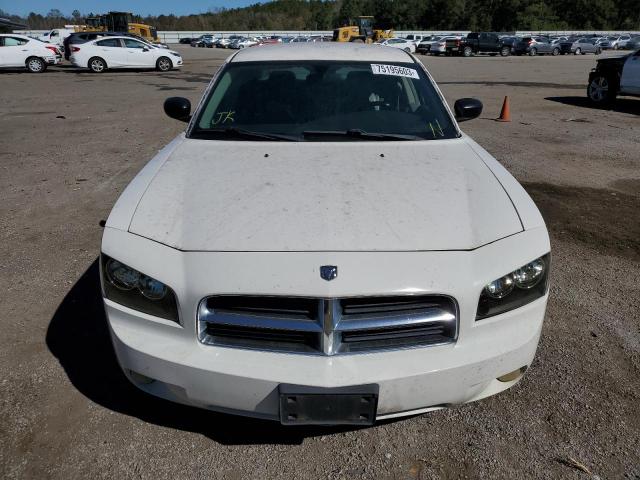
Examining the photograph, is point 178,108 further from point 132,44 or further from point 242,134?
point 132,44

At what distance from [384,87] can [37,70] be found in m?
24.4

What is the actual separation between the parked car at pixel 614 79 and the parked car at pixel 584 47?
37.4 metres

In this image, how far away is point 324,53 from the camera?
3730 millimetres

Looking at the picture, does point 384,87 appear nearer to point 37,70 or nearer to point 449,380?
point 449,380

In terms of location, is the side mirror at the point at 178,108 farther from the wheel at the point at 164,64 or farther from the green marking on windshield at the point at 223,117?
the wheel at the point at 164,64

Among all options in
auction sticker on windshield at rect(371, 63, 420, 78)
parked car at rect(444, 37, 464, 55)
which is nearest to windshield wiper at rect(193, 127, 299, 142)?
auction sticker on windshield at rect(371, 63, 420, 78)

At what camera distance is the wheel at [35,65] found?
2247cm

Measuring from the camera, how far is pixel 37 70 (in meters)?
22.9

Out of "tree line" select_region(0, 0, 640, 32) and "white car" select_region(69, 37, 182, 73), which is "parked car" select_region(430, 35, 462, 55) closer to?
"white car" select_region(69, 37, 182, 73)

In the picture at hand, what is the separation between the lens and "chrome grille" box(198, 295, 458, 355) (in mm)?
1935

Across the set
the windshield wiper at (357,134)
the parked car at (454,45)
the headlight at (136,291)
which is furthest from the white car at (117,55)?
the parked car at (454,45)

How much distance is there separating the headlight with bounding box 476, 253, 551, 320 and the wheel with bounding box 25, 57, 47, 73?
2583cm

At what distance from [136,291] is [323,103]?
186 centimetres

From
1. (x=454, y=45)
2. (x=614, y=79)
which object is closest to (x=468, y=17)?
(x=454, y=45)
